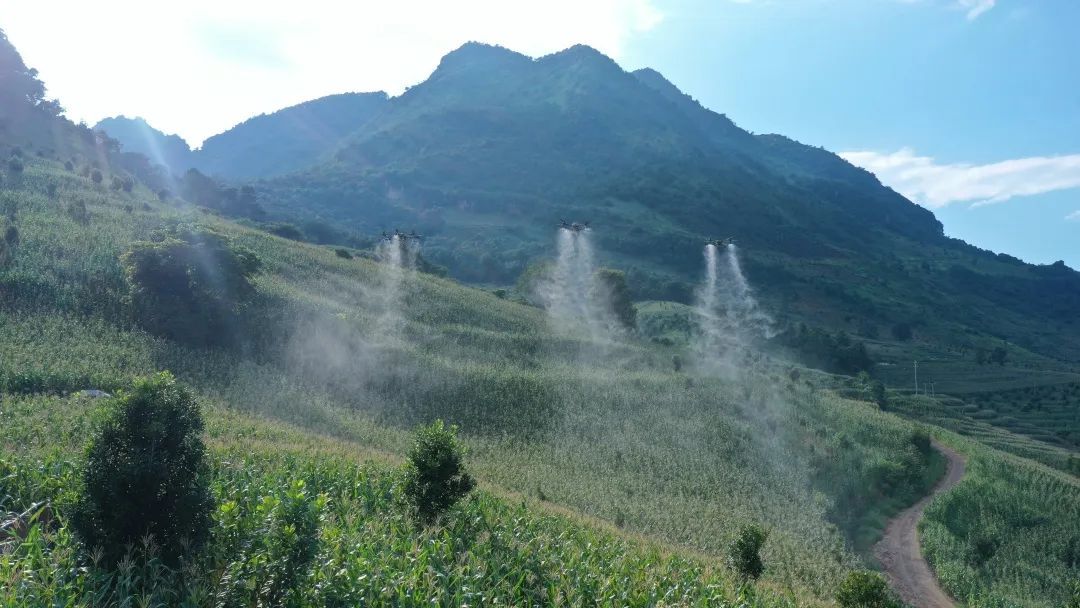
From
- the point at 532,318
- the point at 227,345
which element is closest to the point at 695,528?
the point at 227,345

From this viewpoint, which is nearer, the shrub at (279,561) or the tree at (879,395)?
the shrub at (279,561)

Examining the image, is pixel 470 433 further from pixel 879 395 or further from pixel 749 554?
pixel 879 395

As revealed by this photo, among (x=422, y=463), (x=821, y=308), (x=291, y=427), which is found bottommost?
(x=291, y=427)

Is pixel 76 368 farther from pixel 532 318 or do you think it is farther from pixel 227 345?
pixel 532 318

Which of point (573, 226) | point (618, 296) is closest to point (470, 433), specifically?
point (618, 296)

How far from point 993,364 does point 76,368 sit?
434 feet

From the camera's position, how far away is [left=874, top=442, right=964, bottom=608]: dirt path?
30.4 metres

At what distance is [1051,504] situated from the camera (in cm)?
4116

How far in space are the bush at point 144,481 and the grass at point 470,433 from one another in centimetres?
68

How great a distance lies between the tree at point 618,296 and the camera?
84.7m

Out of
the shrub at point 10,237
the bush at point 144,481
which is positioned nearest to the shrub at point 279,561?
the bush at point 144,481

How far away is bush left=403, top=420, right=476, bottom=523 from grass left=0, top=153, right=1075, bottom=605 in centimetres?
89

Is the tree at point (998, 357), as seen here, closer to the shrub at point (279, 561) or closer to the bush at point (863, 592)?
the bush at point (863, 592)

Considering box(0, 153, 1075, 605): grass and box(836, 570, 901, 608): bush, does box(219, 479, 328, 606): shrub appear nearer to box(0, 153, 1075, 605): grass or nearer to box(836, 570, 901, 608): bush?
box(0, 153, 1075, 605): grass
